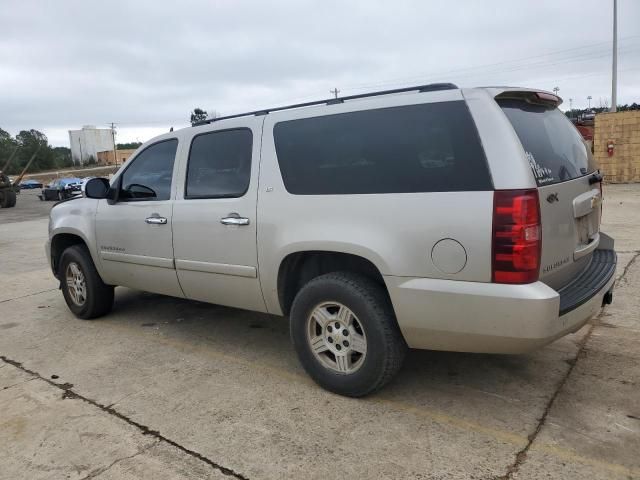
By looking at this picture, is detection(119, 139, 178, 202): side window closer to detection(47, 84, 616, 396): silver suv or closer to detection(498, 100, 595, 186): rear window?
detection(47, 84, 616, 396): silver suv

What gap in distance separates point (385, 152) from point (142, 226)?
8.08 feet

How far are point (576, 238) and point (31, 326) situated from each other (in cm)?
521

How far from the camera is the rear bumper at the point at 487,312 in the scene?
2.68m

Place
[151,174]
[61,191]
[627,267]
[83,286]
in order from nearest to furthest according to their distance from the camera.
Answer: [151,174] → [83,286] → [627,267] → [61,191]

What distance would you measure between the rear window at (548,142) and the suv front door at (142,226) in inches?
109

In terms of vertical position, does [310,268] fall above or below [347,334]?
above

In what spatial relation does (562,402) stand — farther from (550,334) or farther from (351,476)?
(351,476)

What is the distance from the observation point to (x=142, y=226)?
15.0ft

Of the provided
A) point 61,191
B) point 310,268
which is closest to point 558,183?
point 310,268

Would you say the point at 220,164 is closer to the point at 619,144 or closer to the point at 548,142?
the point at 548,142

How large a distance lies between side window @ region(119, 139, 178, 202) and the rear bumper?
2375mm

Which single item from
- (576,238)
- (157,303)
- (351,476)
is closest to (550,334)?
(576,238)

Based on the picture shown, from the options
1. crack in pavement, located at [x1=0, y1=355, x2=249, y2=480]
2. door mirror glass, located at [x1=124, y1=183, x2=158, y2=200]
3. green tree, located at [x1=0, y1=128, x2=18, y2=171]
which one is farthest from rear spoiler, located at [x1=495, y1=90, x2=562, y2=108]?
green tree, located at [x1=0, y1=128, x2=18, y2=171]

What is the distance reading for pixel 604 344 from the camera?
160 inches
